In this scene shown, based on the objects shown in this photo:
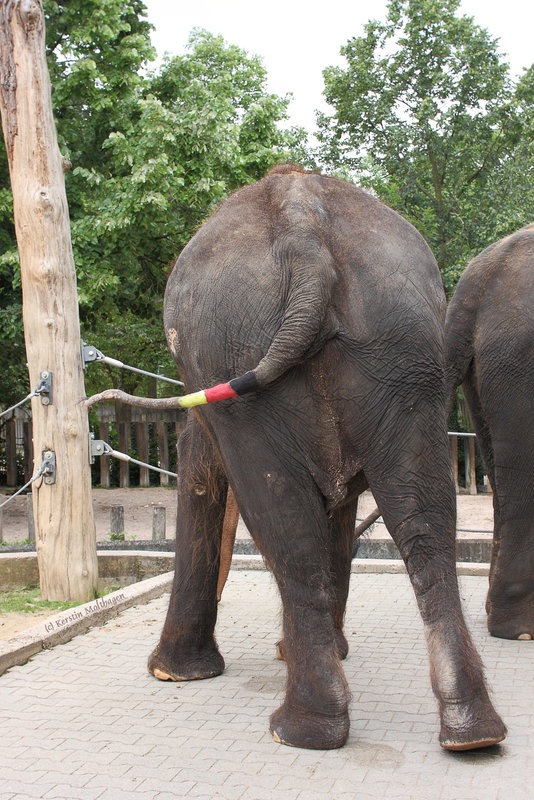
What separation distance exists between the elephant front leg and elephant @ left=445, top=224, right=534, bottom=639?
5.13 ft

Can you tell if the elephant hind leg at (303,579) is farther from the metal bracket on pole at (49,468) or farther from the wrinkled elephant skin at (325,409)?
the metal bracket on pole at (49,468)

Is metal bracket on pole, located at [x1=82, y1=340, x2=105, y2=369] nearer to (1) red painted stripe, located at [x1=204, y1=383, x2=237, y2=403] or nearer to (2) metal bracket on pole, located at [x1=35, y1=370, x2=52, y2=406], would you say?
(2) metal bracket on pole, located at [x1=35, y1=370, x2=52, y2=406]

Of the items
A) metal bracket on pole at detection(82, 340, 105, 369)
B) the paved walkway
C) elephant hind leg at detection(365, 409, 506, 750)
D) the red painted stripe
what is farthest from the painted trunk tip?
metal bracket on pole at detection(82, 340, 105, 369)

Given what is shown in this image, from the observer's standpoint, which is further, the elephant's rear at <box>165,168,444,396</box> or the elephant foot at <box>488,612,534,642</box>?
the elephant foot at <box>488,612,534,642</box>

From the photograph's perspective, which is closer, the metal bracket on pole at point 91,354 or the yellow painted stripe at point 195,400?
the yellow painted stripe at point 195,400

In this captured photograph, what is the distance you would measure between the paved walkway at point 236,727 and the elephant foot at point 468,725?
0.10 meters

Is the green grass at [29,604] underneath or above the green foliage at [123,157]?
underneath

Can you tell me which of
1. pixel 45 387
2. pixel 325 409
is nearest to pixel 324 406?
pixel 325 409

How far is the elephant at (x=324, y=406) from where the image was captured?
3199 millimetres

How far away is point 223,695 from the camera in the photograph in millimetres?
4230

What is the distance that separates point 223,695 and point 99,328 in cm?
1429

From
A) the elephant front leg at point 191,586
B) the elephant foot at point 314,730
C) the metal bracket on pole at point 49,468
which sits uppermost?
the metal bracket on pole at point 49,468

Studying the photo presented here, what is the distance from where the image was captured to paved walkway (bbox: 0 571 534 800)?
3.09 m

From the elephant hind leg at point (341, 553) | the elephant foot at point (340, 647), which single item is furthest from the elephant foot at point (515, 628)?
the elephant hind leg at point (341, 553)
